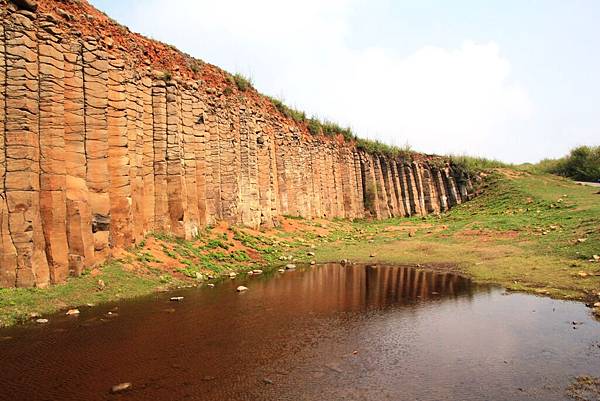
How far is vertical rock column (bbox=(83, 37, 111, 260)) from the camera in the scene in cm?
1541

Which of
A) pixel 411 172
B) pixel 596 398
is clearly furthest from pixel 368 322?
pixel 411 172

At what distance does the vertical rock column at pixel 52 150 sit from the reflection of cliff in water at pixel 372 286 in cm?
655

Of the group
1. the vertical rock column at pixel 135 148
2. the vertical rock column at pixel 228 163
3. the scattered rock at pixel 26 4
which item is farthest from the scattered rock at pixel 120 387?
the vertical rock column at pixel 228 163

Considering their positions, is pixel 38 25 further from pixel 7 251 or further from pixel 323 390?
pixel 323 390

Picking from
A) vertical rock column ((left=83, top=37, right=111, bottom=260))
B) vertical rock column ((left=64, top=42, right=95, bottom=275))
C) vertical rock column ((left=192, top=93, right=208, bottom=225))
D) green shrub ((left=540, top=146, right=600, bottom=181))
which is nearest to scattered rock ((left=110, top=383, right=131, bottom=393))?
vertical rock column ((left=64, top=42, right=95, bottom=275))

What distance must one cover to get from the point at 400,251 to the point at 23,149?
17212 mm

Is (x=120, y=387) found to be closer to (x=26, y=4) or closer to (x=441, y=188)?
(x=26, y=4)

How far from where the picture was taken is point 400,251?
78.1ft

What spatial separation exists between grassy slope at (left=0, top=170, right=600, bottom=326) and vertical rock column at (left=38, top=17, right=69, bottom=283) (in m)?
1.03

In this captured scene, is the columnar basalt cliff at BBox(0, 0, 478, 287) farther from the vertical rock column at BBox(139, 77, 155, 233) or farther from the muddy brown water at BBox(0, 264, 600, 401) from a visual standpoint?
the muddy brown water at BBox(0, 264, 600, 401)

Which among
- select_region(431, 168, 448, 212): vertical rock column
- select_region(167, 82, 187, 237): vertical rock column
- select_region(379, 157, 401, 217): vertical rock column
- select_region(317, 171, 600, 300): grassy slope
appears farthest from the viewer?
select_region(431, 168, 448, 212): vertical rock column

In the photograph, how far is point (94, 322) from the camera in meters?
11.2

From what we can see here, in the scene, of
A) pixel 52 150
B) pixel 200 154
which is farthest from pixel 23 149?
pixel 200 154

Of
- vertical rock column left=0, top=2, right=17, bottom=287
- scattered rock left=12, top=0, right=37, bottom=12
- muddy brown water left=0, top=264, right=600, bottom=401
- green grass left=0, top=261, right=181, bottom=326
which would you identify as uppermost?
scattered rock left=12, top=0, right=37, bottom=12
